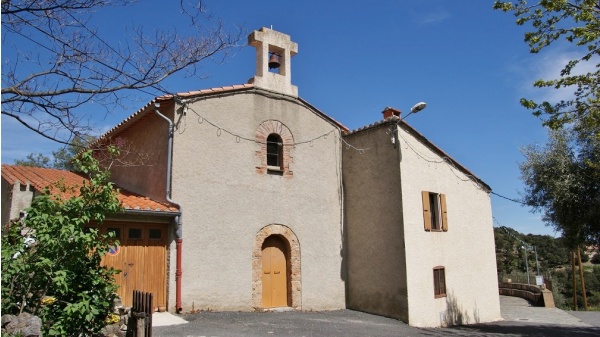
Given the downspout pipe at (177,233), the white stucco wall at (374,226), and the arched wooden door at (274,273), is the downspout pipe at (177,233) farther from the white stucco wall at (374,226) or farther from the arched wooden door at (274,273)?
the white stucco wall at (374,226)

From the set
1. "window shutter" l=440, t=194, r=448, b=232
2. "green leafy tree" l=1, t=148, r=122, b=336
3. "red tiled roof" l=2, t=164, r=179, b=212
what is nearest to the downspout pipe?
"red tiled roof" l=2, t=164, r=179, b=212

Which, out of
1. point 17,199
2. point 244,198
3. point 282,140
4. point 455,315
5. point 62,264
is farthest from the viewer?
point 455,315

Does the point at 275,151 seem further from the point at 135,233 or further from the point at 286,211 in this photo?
the point at 135,233

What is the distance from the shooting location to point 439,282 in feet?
43.5

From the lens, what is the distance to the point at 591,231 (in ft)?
43.0

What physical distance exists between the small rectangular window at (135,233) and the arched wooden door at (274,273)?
3309 millimetres

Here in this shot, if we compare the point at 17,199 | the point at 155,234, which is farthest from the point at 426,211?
the point at 17,199

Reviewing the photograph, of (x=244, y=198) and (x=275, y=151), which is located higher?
(x=275, y=151)

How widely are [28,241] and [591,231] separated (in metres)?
13.7

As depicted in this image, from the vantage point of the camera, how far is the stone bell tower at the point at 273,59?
1334cm

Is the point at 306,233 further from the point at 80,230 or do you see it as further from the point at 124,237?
the point at 80,230

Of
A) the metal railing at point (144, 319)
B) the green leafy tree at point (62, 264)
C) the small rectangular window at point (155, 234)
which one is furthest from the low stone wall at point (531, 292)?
the green leafy tree at point (62, 264)

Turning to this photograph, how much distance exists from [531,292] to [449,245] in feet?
37.2

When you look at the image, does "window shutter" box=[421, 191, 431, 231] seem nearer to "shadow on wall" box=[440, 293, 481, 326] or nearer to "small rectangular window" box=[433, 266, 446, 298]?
"small rectangular window" box=[433, 266, 446, 298]
